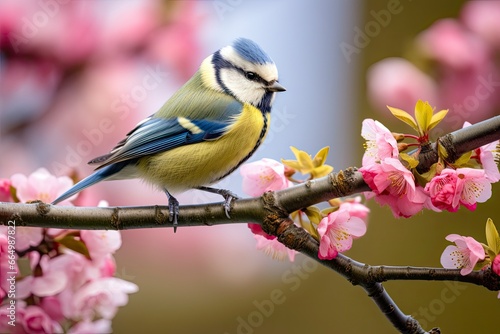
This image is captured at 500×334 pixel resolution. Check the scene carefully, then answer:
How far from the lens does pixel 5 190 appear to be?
0.70m

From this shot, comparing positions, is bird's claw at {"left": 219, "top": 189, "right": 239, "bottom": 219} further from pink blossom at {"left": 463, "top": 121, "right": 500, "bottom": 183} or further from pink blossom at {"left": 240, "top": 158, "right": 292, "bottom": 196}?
pink blossom at {"left": 463, "top": 121, "right": 500, "bottom": 183}

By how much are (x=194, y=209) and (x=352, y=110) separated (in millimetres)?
1042

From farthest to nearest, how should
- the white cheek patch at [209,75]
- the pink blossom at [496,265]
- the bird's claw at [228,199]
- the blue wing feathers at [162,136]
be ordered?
the white cheek patch at [209,75] < the blue wing feathers at [162,136] < the bird's claw at [228,199] < the pink blossom at [496,265]

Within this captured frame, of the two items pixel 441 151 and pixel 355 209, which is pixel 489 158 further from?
pixel 355 209

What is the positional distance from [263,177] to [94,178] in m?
0.23

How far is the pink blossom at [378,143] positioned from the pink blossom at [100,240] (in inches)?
11.4

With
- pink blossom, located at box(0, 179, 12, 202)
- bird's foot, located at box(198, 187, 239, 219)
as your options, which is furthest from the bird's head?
pink blossom, located at box(0, 179, 12, 202)

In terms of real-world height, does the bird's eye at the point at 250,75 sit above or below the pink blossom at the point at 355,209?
above

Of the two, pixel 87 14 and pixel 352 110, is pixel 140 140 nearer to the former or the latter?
pixel 87 14

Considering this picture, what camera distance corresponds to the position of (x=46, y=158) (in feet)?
2.79

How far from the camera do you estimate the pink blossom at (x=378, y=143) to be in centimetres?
58

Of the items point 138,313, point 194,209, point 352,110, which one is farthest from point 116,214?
point 138,313

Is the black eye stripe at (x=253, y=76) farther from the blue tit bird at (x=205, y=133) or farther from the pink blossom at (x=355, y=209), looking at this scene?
the pink blossom at (x=355, y=209)

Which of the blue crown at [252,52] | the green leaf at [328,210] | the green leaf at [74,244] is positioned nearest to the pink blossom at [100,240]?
the green leaf at [74,244]
